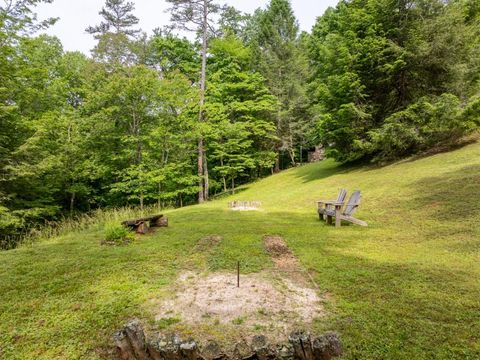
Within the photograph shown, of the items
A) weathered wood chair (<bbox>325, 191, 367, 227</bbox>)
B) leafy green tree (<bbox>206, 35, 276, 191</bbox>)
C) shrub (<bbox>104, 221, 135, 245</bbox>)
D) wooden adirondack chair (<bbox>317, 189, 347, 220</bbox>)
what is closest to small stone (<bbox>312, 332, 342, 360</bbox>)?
shrub (<bbox>104, 221, 135, 245</bbox>)

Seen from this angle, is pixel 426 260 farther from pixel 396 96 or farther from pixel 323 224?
pixel 396 96

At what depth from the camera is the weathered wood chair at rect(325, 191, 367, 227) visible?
690 cm

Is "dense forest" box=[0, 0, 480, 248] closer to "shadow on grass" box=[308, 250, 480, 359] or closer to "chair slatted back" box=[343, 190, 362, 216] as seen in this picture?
"chair slatted back" box=[343, 190, 362, 216]

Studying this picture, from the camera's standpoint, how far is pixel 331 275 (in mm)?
3969

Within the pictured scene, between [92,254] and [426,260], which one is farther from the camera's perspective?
[92,254]

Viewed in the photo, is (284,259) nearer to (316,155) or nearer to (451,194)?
(451,194)

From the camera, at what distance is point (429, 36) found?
12.5m

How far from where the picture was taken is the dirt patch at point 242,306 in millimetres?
2760

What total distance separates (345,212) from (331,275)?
12.1 feet

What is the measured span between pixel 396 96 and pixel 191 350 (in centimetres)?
1542

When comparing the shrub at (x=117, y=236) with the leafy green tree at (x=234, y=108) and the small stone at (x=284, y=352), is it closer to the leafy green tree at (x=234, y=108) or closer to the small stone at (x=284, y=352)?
the small stone at (x=284, y=352)

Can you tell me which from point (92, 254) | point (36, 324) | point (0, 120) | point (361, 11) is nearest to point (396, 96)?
point (361, 11)

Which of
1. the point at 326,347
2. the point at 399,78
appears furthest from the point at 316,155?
the point at 326,347

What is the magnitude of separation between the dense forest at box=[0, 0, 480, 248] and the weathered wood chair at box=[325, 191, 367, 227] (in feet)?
21.7
